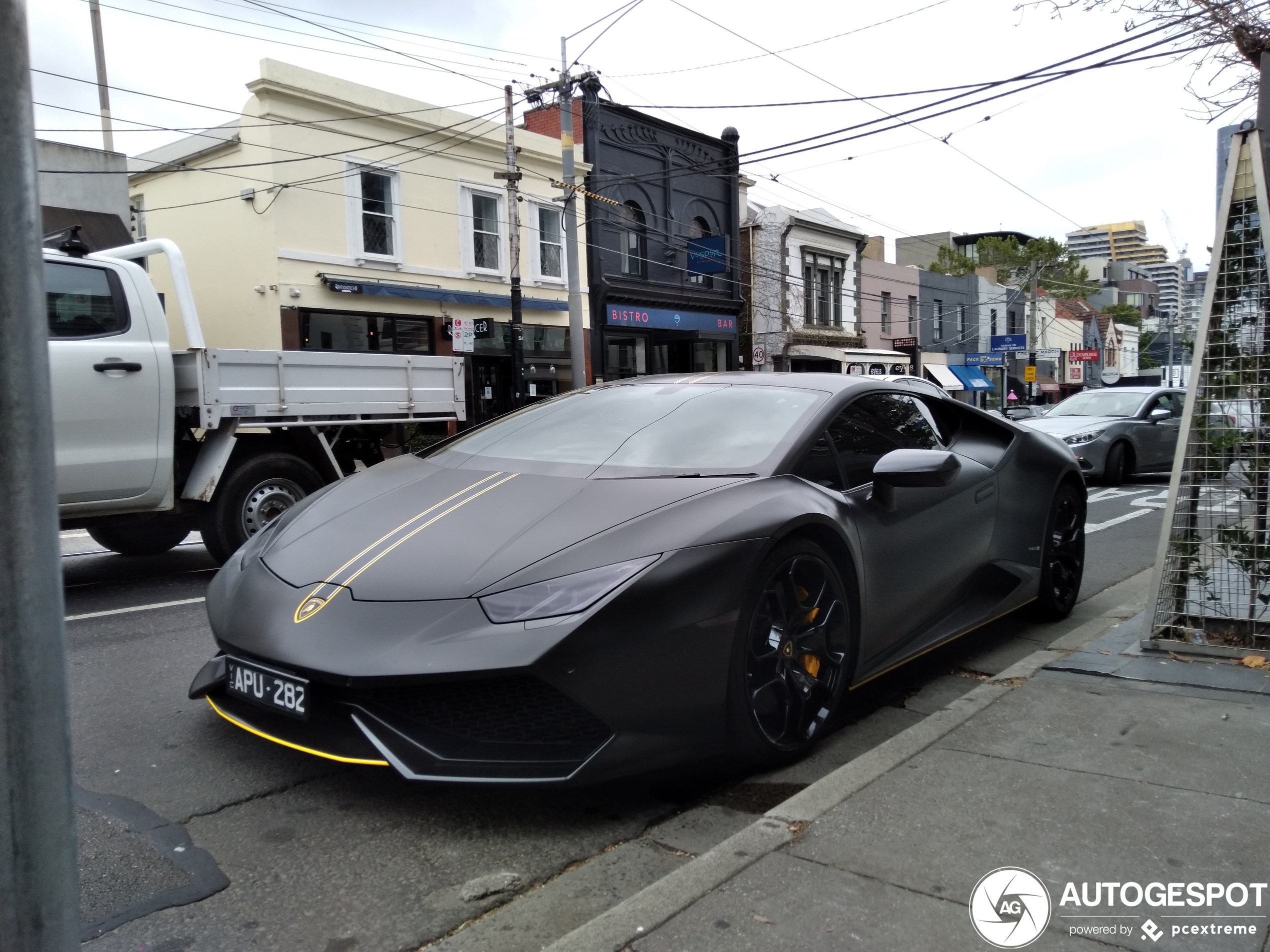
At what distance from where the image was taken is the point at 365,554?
313 centimetres

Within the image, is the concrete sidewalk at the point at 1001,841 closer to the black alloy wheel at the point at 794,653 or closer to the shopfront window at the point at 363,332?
the black alloy wheel at the point at 794,653

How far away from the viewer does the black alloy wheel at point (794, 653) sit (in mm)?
3096

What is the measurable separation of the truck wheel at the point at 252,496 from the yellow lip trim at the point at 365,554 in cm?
356

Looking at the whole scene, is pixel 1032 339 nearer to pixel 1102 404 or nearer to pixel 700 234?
pixel 700 234

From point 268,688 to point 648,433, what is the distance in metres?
1.70

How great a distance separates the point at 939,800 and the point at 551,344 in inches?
800

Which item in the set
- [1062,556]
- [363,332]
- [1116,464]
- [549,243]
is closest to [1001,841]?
[1062,556]

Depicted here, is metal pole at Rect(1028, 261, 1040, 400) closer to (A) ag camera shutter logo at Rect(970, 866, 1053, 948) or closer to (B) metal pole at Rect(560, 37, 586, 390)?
(B) metal pole at Rect(560, 37, 586, 390)

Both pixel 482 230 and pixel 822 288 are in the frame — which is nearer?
pixel 482 230

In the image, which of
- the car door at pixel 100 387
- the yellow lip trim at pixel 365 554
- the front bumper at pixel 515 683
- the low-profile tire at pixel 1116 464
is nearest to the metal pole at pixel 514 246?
the low-profile tire at pixel 1116 464

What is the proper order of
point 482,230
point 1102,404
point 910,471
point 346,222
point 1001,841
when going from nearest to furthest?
point 1001,841
point 910,471
point 1102,404
point 346,222
point 482,230

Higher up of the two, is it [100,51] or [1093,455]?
[100,51]

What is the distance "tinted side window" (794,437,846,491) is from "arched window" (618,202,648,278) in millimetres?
22174

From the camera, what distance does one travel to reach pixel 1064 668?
13.6ft
